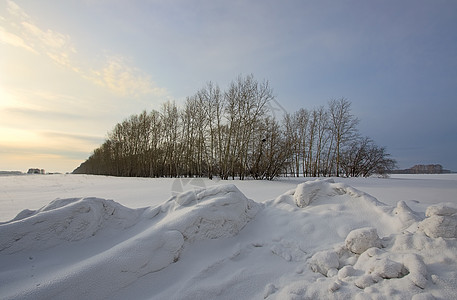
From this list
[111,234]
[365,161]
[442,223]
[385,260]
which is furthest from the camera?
[365,161]

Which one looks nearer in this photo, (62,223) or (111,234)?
(62,223)

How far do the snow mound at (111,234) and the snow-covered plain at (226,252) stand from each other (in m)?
0.01

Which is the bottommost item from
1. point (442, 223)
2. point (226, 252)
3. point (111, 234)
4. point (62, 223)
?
point (226, 252)

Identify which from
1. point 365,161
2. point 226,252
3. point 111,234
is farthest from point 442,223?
point 365,161

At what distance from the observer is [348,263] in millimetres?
2303

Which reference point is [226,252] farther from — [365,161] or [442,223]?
[365,161]

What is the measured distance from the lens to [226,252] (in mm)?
2732

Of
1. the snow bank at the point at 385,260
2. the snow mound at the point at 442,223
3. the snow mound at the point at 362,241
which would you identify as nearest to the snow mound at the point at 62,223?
the snow bank at the point at 385,260

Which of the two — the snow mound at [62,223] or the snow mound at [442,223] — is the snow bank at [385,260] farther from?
the snow mound at [62,223]

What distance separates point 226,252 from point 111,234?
1.59 metres

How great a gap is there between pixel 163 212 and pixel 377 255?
2.90 metres

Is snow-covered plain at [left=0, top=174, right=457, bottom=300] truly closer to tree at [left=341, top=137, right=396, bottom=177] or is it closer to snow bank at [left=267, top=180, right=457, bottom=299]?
snow bank at [left=267, top=180, right=457, bottom=299]

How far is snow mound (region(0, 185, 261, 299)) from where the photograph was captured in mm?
1950

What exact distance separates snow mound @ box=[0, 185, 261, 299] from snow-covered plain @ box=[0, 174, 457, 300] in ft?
0.03
